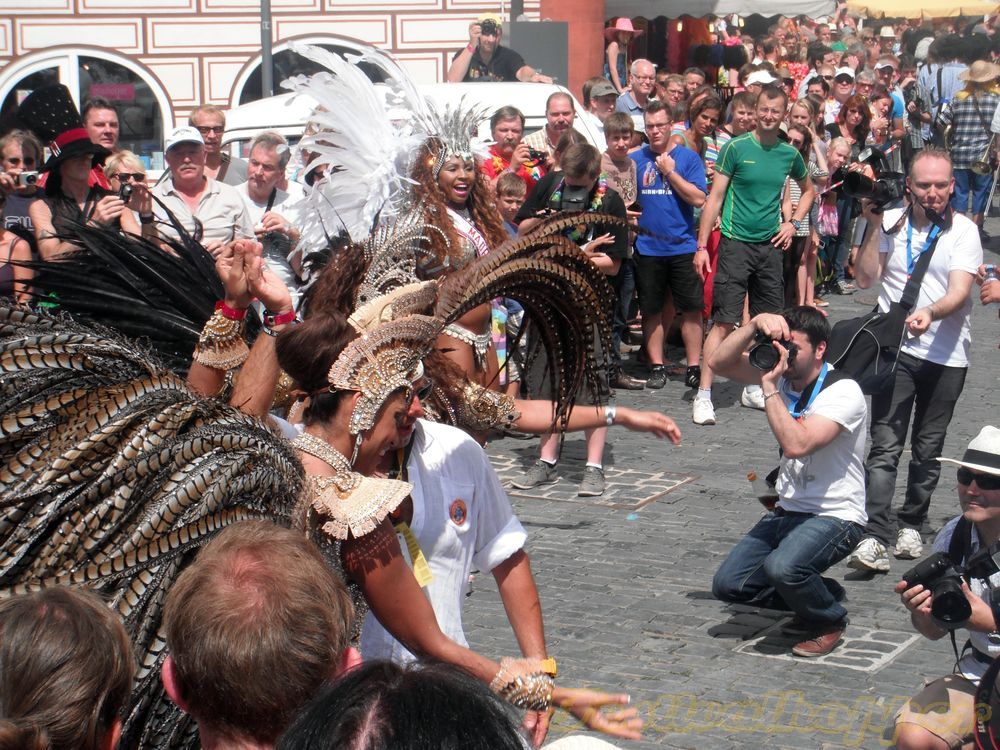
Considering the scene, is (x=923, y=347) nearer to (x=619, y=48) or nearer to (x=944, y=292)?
(x=944, y=292)

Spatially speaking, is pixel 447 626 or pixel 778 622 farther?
pixel 778 622

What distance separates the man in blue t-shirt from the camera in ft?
31.8

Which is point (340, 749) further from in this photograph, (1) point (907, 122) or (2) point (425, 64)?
(1) point (907, 122)

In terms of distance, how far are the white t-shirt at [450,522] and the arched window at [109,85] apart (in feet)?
42.5

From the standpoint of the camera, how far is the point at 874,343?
21.1 ft

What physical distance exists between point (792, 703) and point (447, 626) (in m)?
2.17

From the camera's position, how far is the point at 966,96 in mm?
15703

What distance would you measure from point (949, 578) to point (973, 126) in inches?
515

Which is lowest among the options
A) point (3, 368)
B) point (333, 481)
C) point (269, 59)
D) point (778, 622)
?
point (778, 622)

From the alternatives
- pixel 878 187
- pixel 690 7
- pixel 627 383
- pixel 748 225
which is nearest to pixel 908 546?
pixel 878 187

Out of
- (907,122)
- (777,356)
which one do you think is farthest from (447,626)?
(907,122)

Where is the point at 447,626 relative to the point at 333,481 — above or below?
below

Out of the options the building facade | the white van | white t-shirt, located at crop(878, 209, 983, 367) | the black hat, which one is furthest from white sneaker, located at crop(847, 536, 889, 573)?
the building facade

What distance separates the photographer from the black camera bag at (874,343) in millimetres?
6402
